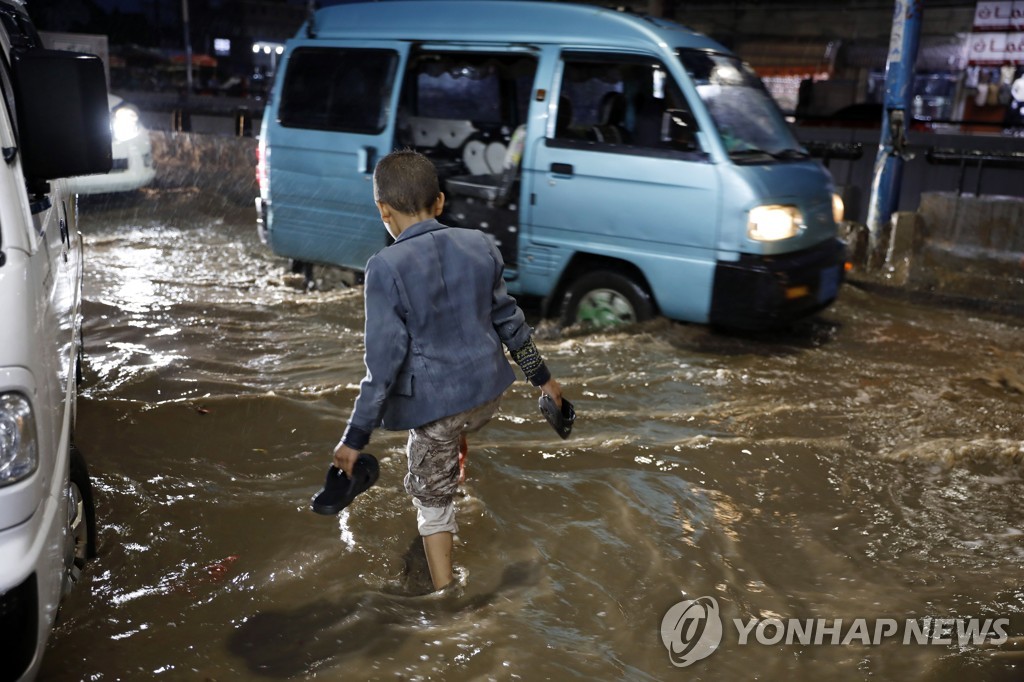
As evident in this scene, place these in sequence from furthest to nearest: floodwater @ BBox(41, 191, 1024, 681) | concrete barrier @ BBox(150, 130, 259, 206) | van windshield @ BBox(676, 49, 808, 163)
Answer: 1. concrete barrier @ BBox(150, 130, 259, 206)
2. van windshield @ BBox(676, 49, 808, 163)
3. floodwater @ BBox(41, 191, 1024, 681)

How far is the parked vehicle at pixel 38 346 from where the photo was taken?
214cm

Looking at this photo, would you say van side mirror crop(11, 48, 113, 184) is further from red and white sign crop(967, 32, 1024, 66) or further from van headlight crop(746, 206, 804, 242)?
red and white sign crop(967, 32, 1024, 66)

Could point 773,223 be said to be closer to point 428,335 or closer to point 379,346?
point 428,335

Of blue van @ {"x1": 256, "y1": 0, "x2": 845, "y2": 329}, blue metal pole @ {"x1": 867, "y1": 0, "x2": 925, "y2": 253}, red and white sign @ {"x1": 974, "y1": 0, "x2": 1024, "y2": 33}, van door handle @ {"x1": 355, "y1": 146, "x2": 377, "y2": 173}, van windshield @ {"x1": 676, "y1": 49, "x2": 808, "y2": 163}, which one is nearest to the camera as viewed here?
blue van @ {"x1": 256, "y1": 0, "x2": 845, "y2": 329}

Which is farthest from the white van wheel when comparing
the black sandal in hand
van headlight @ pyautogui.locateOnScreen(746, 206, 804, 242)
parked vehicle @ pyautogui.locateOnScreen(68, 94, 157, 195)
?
parked vehicle @ pyautogui.locateOnScreen(68, 94, 157, 195)

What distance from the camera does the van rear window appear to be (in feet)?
23.4

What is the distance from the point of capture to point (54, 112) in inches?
112

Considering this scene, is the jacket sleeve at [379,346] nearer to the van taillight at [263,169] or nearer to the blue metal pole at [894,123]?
the van taillight at [263,169]

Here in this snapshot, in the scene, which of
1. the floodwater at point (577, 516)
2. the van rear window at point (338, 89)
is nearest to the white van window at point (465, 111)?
the van rear window at point (338, 89)

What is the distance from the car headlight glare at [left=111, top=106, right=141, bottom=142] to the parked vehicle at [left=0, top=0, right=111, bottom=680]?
7.54 metres

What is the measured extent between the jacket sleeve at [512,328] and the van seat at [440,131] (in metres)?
5.34

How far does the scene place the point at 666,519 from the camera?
3.87 metres

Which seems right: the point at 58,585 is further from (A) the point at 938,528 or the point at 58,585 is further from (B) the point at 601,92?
(B) the point at 601,92

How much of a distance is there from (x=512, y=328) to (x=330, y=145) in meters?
4.70
